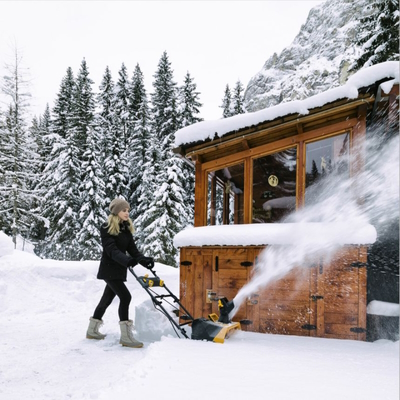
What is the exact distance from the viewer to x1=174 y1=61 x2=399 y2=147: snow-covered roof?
5.52m

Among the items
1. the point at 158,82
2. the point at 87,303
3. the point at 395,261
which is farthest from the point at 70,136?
the point at 395,261

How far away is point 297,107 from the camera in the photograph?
5996mm

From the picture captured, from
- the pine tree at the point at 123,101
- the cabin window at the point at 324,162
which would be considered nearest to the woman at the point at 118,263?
the cabin window at the point at 324,162

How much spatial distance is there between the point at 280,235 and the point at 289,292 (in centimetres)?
95

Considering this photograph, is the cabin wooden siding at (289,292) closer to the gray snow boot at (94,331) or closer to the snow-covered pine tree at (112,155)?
the gray snow boot at (94,331)

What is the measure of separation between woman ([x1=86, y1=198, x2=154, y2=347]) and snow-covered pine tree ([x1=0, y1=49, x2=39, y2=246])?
19733 mm

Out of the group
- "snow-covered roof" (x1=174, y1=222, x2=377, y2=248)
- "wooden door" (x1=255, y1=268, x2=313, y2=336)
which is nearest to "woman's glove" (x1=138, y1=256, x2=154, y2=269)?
"snow-covered roof" (x1=174, y1=222, x2=377, y2=248)

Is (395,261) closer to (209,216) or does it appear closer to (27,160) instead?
(209,216)

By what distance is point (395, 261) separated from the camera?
6320 millimetres

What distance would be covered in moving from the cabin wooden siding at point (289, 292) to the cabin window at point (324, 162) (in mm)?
1411

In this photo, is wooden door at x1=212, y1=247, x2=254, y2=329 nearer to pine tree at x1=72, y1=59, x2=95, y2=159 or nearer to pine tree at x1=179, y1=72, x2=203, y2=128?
pine tree at x1=179, y1=72, x2=203, y2=128

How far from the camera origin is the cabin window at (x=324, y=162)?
6172 mm

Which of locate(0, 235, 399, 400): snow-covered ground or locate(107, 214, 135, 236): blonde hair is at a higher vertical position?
locate(107, 214, 135, 236): blonde hair

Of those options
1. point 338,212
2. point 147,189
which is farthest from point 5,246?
point 147,189
